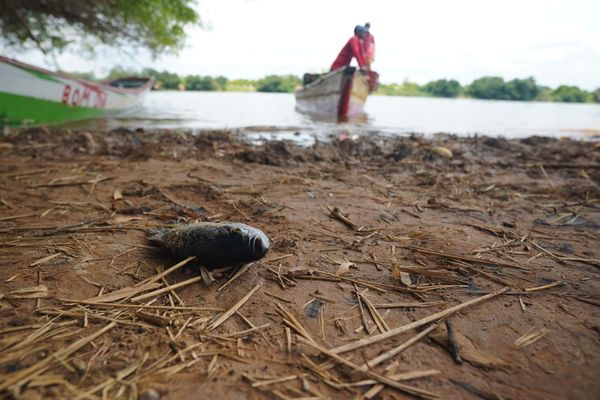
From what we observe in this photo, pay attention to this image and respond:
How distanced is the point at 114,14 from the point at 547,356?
12.7 metres

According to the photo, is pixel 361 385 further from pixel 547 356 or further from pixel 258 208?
pixel 258 208

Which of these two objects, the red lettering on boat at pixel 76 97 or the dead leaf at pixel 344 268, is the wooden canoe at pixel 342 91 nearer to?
the red lettering on boat at pixel 76 97

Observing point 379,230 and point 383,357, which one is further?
point 379,230

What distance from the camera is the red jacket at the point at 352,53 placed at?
382 inches

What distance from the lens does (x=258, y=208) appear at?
3.12m

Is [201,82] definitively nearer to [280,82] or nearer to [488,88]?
[280,82]

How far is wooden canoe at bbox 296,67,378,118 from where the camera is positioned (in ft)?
46.9

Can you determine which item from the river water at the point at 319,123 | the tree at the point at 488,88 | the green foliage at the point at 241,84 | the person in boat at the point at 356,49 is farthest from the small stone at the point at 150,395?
the tree at the point at 488,88

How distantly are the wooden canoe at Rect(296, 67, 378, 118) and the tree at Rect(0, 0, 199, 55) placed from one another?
628cm

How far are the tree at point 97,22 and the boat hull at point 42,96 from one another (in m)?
1.14

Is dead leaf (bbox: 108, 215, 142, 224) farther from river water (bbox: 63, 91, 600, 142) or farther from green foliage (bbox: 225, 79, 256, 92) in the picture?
green foliage (bbox: 225, 79, 256, 92)

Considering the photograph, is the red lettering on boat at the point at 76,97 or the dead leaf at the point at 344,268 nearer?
the dead leaf at the point at 344,268

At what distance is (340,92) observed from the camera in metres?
14.9

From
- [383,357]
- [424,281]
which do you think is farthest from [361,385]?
[424,281]
